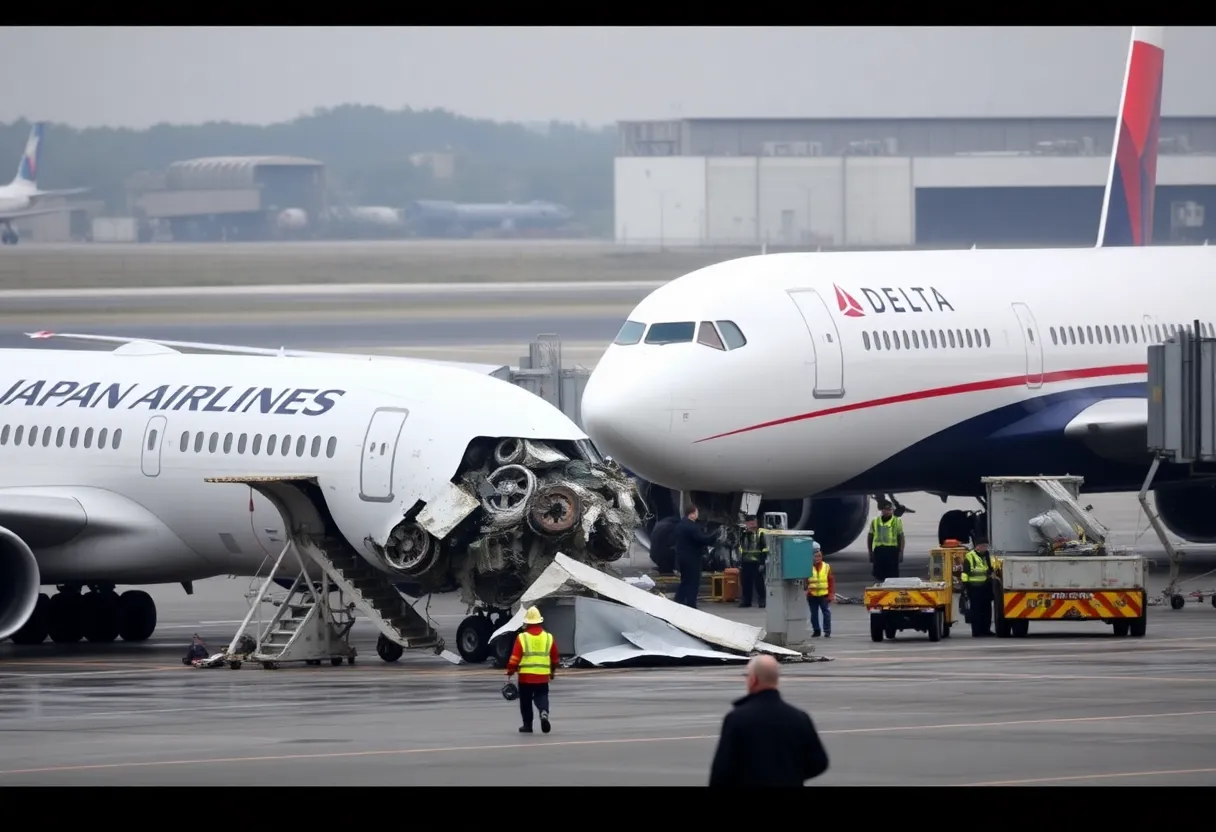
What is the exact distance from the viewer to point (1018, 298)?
33.7 metres

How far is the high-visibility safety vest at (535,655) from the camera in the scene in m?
17.5

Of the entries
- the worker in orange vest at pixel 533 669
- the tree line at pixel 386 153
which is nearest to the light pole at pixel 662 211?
the tree line at pixel 386 153

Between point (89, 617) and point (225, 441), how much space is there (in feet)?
11.4

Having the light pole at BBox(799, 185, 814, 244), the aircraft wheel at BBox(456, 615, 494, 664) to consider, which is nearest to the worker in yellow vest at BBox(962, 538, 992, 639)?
the aircraft wheel at BBox(456, 615, 494, 664)

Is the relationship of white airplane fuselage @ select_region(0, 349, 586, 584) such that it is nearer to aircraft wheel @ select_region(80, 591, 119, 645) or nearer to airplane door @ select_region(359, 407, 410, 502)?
airplane door @ select_region(359, 407, 410, 502)

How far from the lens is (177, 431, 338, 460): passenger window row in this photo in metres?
25.1

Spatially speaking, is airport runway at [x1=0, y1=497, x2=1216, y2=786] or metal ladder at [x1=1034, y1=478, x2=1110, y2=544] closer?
airport runway at [x1=0, y1=497, x2=1216, y2=786]

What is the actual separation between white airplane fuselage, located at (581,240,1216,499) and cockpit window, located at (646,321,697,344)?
4 centimetres

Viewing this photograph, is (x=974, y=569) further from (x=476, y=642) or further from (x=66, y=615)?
(x=66, y=615)

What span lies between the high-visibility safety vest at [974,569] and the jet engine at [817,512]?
8096mm

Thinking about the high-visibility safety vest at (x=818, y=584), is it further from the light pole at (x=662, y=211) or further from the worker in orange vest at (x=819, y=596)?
the light pole at (x=662, y=211)

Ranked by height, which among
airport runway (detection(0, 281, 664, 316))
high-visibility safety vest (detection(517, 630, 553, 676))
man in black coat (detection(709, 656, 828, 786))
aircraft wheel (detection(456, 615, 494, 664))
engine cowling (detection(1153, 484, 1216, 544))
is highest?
man in black coat (detection(709, 656, 828, 786))

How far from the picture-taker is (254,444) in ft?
84.5
